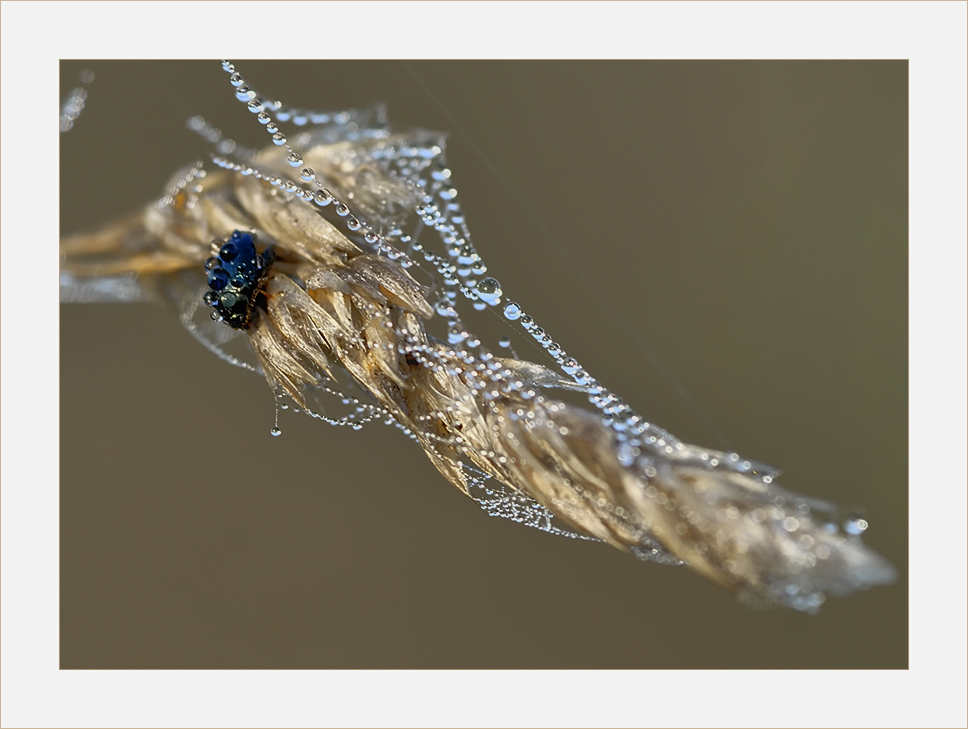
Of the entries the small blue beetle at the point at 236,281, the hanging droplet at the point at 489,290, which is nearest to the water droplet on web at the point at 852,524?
the hanging droplet at the point at 489,290

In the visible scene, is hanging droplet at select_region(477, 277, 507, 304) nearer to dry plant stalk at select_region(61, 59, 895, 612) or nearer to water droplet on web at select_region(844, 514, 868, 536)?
dry plant stalk at select_region(61, 59, 895, 612)

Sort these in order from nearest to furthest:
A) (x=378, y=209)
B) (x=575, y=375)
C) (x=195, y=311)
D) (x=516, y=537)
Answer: (x=575, y=375) < (x=378, y=209) < (x=195, y=311) < (x=516, y=537)

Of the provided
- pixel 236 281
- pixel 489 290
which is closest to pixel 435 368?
pixel 489 290

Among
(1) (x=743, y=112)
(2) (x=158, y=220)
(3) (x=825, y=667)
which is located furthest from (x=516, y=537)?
(1) (x=743, y=112)

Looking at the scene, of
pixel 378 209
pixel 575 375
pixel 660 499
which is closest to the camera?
pixel 660 499

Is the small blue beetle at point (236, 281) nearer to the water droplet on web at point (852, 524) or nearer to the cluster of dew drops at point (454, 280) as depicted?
the cluster of dew drops at point (454, 280)

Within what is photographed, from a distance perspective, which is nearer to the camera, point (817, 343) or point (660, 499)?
point (660, 499)

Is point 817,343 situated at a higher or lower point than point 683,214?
lower

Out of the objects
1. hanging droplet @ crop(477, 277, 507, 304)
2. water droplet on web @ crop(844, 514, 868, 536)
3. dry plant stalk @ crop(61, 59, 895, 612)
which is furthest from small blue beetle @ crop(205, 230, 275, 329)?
water droplet on web @ crop(844, 514, 868, 536)

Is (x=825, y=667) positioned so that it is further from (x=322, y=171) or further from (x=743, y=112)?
(x=322, y=171)
